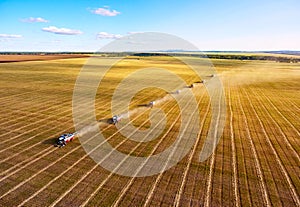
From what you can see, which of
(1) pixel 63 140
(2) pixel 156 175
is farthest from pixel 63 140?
(2) pixel 156 175

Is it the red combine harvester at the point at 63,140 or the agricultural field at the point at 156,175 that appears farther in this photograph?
the red combine harvester at the point at 63,140

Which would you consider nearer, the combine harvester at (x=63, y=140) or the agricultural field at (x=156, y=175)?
the agricultural field at (x=156, y=175)

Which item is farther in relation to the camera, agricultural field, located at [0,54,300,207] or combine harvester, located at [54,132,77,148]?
combine harvester, located at [54,132,77,148]

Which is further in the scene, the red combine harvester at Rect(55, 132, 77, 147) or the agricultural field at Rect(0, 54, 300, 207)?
the red combine harvester at Rect(55, 132, 77, 147)

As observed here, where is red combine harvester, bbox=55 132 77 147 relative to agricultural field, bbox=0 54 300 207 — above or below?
above

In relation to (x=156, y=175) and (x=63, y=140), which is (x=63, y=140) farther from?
(x=156, y=175)

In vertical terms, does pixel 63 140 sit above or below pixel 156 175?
above

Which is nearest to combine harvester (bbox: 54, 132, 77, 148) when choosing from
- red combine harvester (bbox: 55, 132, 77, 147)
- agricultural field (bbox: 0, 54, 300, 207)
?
red combine harvester (bbox: 55, 132, 77, 147)

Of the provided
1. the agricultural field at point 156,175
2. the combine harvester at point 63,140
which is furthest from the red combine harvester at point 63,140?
the agricultural field at point 156,175

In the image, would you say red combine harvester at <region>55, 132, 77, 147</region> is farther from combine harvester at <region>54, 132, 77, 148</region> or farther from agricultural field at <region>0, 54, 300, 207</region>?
agricultural field at <region>0, 54, 300, 207</region>

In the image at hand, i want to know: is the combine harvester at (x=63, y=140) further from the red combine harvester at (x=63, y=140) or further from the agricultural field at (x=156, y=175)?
the agricultural field at (x=156, y=175)

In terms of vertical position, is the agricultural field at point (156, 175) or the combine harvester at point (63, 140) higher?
the combine harvester at point (63, 140)
